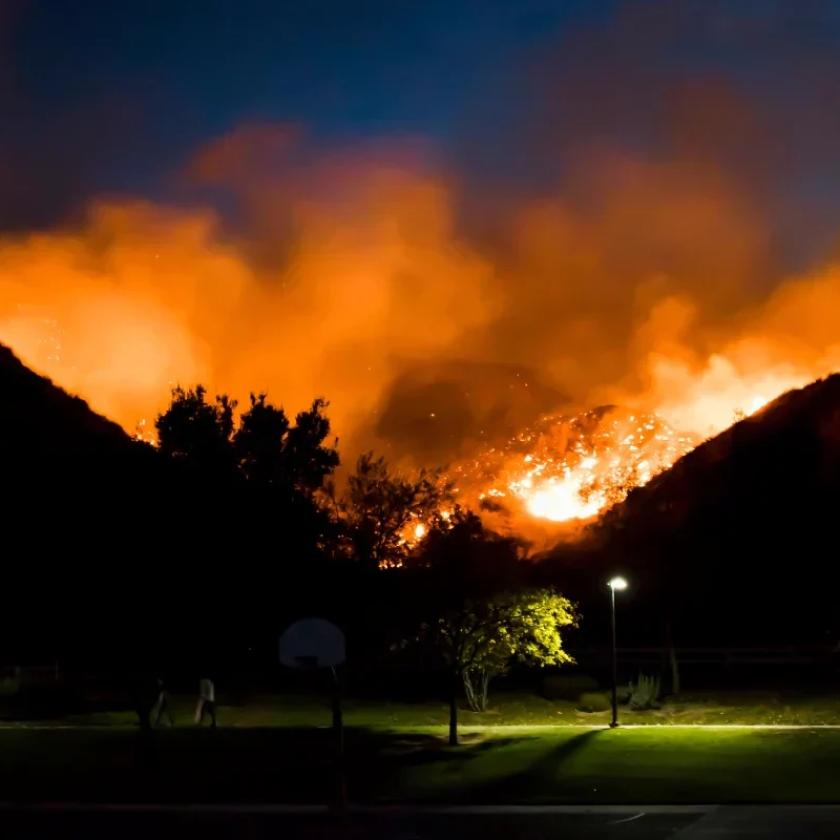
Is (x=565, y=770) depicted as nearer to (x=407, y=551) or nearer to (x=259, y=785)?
(x=259, y=785)

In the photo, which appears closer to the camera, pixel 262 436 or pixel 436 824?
pixel 436 824

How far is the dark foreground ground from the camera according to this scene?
→ 19.3 metres

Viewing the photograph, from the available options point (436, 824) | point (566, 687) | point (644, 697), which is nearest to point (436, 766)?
point (436, 824)

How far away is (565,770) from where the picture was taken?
28.1m

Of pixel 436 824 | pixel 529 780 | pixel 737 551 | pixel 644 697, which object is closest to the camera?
pixel 436 824

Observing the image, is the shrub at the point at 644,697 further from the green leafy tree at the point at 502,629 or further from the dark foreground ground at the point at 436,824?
the dark foreground ground at the point at 436,824

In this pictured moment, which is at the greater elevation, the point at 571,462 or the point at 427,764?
the point at 571,462

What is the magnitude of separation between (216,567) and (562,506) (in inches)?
3219

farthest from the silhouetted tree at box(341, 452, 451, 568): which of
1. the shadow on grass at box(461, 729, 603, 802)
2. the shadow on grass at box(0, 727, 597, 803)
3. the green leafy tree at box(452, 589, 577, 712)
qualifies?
the shadow on grass at box(461, 729, 603, 802)

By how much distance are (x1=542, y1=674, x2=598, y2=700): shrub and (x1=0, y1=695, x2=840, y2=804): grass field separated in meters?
9.05

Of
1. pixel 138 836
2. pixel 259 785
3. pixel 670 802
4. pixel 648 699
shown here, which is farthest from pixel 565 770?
pixel 648 699

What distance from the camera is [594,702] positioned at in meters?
49.1

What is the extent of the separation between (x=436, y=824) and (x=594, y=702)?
96.2ft

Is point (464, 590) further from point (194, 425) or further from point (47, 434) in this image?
point (194, 425)
